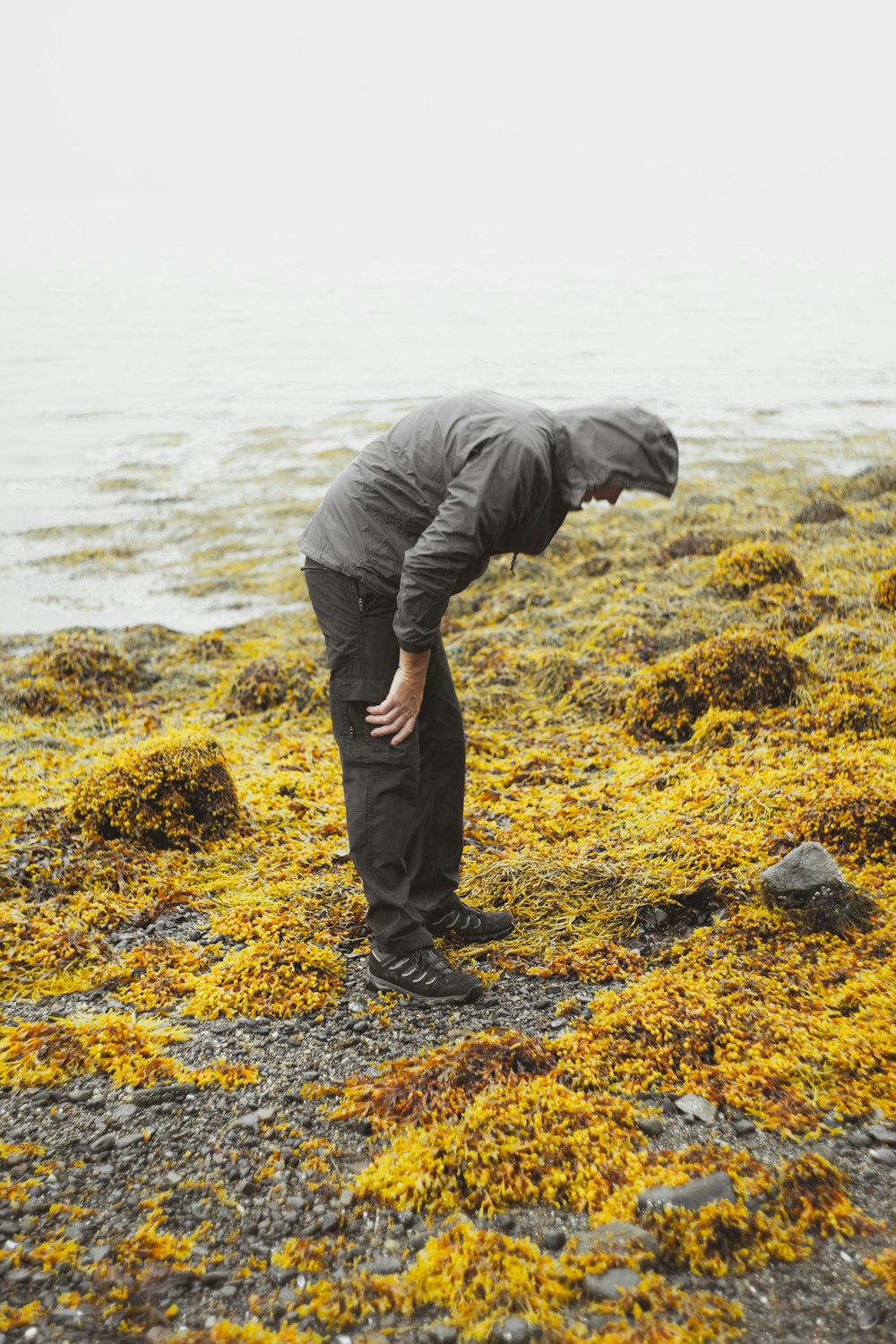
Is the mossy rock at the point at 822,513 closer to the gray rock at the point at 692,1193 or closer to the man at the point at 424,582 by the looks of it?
the man at the point at 424,582

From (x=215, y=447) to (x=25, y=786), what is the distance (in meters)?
17.1

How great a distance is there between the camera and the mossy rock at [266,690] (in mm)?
7125

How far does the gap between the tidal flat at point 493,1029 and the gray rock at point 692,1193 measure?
0.01 meters

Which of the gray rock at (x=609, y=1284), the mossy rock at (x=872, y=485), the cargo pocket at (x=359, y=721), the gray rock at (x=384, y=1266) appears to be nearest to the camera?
the gray rock at (x=609, y=1284)

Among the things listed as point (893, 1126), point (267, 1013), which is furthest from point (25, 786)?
point (893, 1126)

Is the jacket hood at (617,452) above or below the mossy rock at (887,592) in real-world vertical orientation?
above

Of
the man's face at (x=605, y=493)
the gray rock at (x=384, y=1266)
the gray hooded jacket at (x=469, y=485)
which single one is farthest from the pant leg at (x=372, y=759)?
the gray rock at (x=384, y=1266)

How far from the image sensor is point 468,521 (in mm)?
3057

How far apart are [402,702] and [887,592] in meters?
5.34

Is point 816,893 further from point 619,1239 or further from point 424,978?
point 619,1239

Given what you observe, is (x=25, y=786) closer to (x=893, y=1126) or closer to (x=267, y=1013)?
(x=267, y=1013)

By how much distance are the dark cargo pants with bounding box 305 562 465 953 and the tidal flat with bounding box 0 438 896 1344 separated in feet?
1.19

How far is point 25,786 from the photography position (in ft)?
18.6

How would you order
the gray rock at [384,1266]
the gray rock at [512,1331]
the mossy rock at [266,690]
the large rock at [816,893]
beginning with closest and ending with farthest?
the gray rock at [512,1331] → the gray rock at [384,1266] → the large rock at [816,893] → the mossy rock at [266,690]
